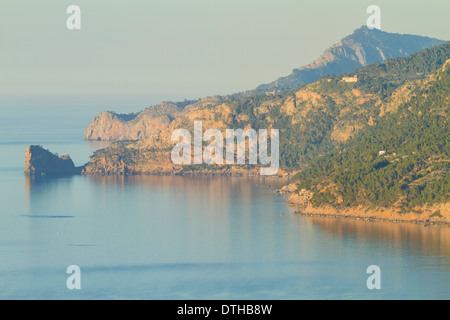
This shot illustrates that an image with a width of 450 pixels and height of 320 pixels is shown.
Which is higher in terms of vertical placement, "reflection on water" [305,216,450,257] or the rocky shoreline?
the rocky shoreline

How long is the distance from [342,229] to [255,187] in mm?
56442

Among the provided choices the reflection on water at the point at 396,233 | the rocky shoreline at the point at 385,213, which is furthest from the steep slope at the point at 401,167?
the reflection on water at the point at 396,233

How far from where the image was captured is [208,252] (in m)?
118

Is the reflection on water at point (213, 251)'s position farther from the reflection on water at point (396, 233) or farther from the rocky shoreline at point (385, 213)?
the rocky shoreline at point (385, 213)

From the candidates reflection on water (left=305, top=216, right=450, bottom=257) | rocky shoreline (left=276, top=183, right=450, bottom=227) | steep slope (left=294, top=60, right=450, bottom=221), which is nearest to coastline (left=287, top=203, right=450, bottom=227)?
rocky shoreline (left=276, top=183, right=450, bottom=227)

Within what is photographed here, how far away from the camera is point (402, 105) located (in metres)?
182

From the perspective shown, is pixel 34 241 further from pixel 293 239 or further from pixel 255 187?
pixel 255 187

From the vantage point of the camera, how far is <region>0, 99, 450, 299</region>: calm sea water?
3888 inches

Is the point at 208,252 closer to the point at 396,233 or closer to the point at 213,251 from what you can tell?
the point at 213,251

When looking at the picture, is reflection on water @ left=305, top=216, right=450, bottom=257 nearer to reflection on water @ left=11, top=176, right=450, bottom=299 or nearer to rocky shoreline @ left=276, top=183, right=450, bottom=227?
reflection on water @ left=11, top=176, right=450, bottom=299

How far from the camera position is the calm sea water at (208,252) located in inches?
3888

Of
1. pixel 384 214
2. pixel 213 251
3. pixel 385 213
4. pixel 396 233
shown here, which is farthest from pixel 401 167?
pixel 213 251

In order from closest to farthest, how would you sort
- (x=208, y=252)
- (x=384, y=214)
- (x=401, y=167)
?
(x=208, y=252), (x=384, y=214), (x=401, y=167)

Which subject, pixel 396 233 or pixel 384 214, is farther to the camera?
pixel 384 214
